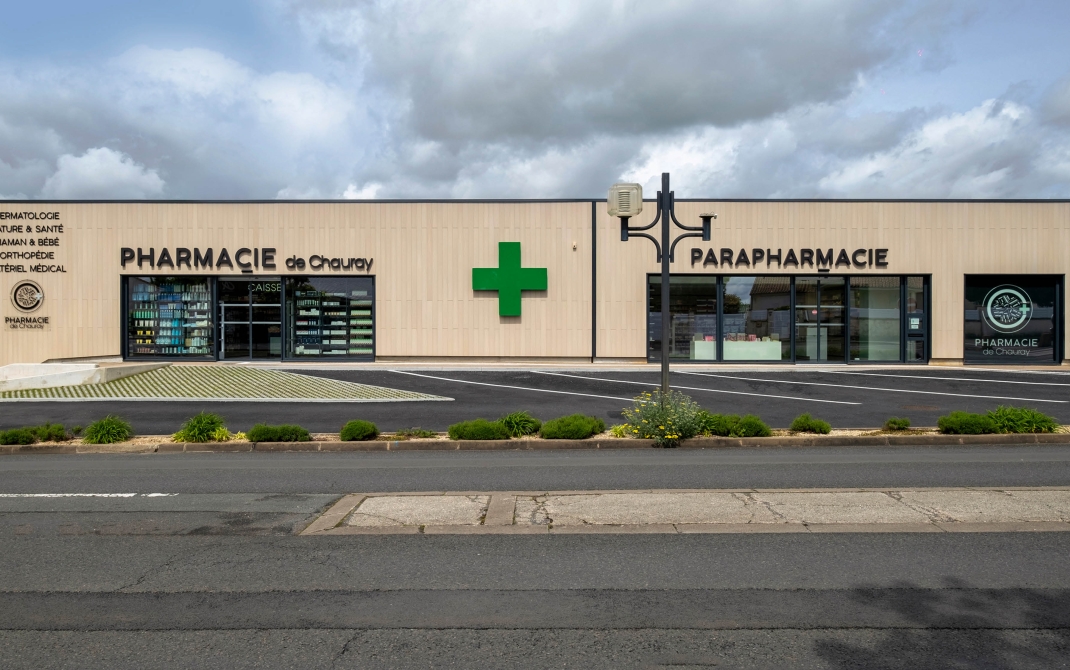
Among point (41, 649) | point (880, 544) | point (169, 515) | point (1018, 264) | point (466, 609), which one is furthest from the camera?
point (1018, 264)

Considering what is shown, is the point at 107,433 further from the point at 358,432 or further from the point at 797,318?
the point at 797,318

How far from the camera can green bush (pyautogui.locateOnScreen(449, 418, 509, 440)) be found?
13.0 meters

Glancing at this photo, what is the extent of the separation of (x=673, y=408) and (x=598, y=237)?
1466 centimetres

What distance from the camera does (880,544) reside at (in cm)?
652

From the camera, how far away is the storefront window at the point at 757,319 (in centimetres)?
2756

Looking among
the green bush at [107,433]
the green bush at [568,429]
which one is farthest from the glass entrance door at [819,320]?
the green bush at [107,433]

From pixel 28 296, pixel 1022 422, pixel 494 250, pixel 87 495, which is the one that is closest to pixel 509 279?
pixel 494 250

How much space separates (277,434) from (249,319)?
52.4 ft

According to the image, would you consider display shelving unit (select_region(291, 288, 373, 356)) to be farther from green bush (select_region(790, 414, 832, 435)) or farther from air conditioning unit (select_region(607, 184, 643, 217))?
green bush (select_region(790, 414, 832, 435))

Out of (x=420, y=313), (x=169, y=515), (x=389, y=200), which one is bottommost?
(x=169, y=515)

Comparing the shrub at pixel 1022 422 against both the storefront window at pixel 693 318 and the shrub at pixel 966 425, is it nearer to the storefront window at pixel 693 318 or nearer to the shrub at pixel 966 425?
the shrub at pixel 966 425

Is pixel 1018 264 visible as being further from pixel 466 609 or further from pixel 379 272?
pixel 466 609

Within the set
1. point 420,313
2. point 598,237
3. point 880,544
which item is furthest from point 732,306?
point 880,544

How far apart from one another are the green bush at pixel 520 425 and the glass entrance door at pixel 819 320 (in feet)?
54.9
